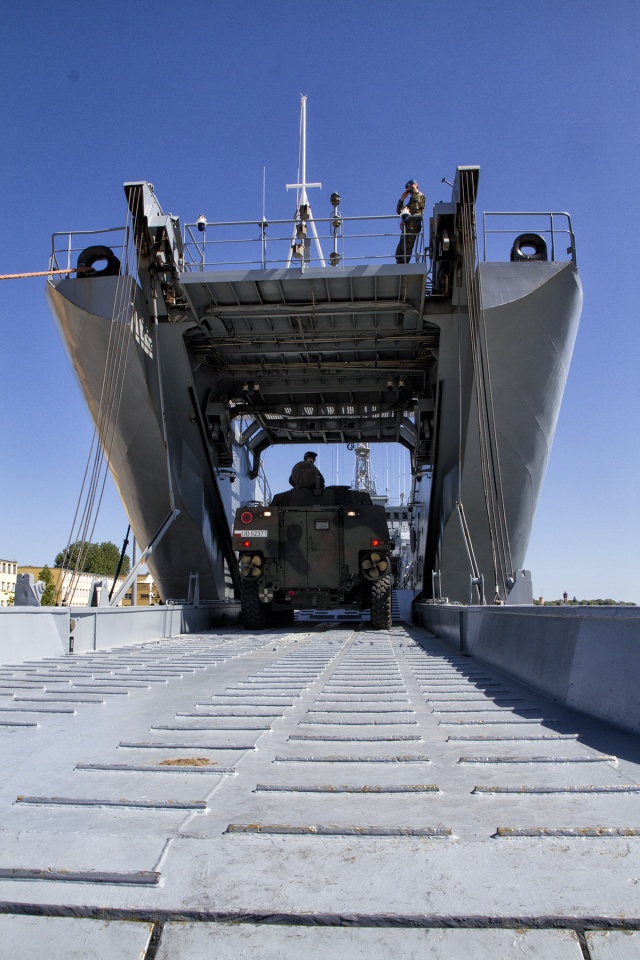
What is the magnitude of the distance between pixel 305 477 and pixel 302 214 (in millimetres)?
3904

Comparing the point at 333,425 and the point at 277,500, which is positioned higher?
the point at 333,425

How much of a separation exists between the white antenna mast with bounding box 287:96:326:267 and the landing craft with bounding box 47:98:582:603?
56 millimetres

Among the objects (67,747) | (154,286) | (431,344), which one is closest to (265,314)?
(154,286)

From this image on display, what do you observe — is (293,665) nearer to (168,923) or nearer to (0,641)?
(0,641)

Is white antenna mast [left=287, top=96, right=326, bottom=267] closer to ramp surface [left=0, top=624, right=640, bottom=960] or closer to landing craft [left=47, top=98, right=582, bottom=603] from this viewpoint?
landing craft [left=47, top=98, right=582, bottom=603]

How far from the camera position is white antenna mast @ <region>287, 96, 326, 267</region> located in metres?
9.68

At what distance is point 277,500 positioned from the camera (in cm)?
1112

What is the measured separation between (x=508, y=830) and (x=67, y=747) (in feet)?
5.02

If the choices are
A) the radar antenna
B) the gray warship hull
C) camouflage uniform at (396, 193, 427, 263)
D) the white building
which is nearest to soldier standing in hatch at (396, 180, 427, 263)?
camouflage uniform at (396, 193, 427, 263)

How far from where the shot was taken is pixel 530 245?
9.30 m

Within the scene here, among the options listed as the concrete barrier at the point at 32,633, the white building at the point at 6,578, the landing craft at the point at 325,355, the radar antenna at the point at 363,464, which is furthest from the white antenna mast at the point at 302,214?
the white building at the point at 6,578

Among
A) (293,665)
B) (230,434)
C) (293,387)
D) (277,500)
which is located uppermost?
(293,387)

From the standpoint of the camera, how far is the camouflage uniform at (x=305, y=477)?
1102cm

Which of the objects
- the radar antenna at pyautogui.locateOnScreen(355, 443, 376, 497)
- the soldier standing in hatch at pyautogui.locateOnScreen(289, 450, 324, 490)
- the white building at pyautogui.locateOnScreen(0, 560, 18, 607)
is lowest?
the white building at pyautogui.locateOnScreen(0, 560, 18, 607)
